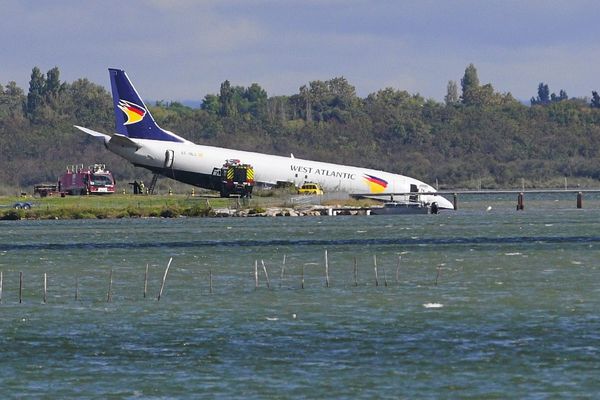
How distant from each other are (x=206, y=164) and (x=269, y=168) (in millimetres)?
6319

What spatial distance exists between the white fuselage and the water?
59881 millimetres

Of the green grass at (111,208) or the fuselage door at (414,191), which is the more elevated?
the fuselage door at (414,191)

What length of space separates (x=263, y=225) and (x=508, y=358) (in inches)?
3519

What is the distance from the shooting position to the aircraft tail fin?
164250 millimetres

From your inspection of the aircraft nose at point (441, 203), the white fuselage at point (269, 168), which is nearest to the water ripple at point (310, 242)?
the white fuselage at point (269, 168)

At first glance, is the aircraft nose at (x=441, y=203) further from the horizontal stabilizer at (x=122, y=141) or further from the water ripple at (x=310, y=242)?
the water ripple at (x=310, y=242)

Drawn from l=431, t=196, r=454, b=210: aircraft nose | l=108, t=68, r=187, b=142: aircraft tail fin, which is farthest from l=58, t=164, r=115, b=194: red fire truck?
l=431, t=196, r=454, b=210: aircraft nose

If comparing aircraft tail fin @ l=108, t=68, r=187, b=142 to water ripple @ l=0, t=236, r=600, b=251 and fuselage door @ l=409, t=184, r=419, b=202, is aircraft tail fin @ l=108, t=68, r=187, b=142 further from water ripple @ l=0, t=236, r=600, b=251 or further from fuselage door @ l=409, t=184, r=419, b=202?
water ripple @ l=0, t=236, r=600, b=251

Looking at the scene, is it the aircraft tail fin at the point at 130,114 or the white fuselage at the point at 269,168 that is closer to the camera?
the white fuselage at the point at 269,168

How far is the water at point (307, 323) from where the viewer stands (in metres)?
41.7

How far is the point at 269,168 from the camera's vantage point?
161 m

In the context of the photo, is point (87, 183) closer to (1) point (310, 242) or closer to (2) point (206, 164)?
(2) point (206, 164)

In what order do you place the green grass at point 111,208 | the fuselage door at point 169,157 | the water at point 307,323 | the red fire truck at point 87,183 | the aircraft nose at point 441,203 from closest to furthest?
the water at point 307,323 → the green grass at point 111,208 → the fuselage door at point 169,157 → the aircraft nose at point 441,203 → the red fire truck at point 87,183

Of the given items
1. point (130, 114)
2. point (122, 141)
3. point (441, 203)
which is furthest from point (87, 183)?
point (441, 203)
